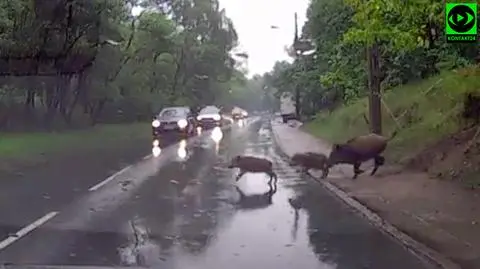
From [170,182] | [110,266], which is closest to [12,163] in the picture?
[170,182]

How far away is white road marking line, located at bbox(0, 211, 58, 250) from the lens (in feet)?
32.7

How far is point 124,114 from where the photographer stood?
2618 inches

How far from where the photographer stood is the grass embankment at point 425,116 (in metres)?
17.9

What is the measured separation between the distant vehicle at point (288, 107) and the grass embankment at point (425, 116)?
4129cm

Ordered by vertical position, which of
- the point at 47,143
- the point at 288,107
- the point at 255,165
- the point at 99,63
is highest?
the point at 99,63

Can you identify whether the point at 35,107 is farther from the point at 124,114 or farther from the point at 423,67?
the point at 423,67

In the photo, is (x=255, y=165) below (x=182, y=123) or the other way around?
below

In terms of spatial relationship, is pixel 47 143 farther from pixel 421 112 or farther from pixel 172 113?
pixel 421 112

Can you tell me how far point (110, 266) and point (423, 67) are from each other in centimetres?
2263

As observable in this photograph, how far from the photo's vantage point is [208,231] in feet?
36.7

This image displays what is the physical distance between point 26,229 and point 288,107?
7247 cm

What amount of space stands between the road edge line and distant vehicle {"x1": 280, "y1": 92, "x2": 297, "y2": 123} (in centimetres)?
5620

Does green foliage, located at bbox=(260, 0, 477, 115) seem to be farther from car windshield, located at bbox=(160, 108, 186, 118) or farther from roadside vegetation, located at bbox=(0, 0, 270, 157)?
Answer: roadside vegetation, located at bbox=(0, 0, 270, 157)

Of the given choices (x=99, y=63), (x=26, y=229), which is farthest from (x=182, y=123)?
(x=26, y=229)
